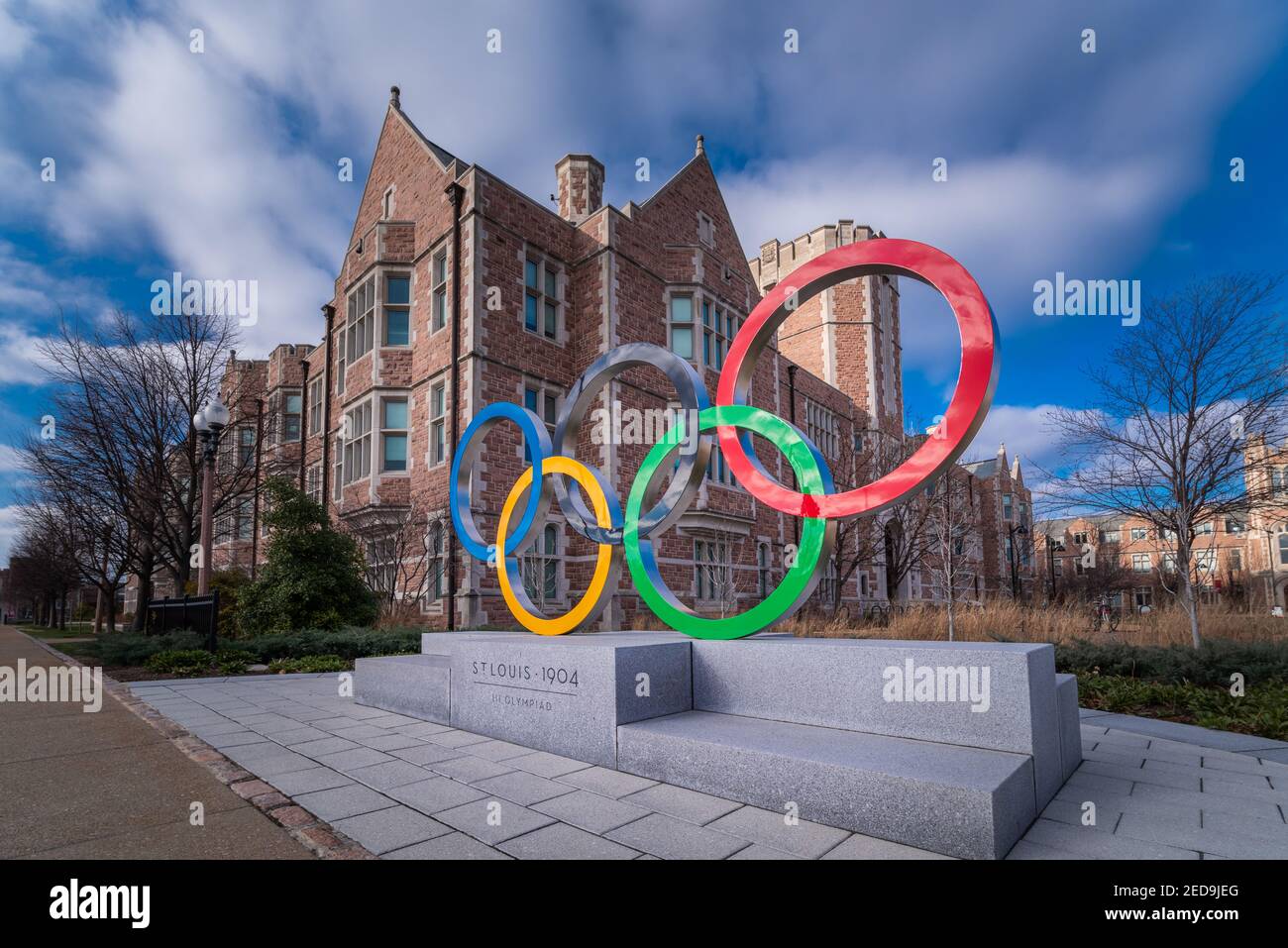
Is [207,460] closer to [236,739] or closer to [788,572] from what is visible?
[236,739]

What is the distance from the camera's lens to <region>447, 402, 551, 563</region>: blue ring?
285 inches

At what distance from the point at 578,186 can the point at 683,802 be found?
2007 centimetres

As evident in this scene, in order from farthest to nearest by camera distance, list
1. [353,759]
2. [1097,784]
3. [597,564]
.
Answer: [597,564] → [353,759] → [1097,784]

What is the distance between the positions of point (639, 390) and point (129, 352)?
13.6 m

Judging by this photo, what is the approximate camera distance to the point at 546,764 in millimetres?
4863

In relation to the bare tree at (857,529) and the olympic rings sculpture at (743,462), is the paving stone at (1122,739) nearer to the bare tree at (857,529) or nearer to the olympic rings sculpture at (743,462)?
the olympic rings sculpture at (743,462)

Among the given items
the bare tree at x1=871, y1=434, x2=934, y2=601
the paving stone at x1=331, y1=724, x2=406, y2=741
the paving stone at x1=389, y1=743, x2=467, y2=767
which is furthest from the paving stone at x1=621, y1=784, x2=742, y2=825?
the bare tree at x1=871, y1=434, x2=934, y2=601

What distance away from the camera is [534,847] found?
3.20 meters

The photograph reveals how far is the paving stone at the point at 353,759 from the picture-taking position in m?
4.77

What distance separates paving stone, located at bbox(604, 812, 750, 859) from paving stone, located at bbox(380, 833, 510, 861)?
1.94ft

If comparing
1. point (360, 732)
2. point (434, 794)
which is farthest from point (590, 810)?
point (360, 732)
